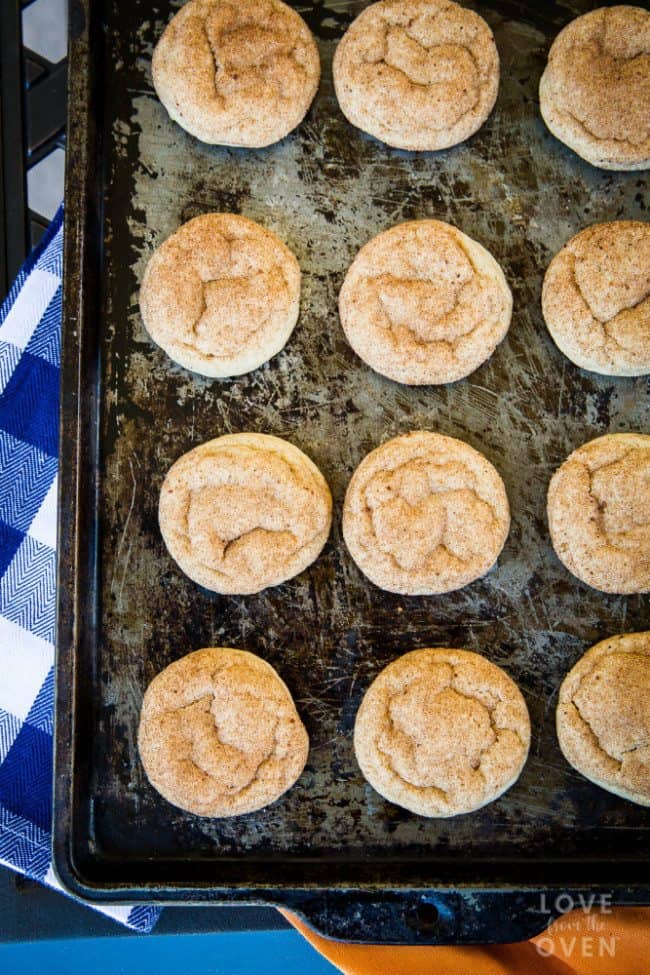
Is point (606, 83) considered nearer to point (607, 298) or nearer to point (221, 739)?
point (607, 298)

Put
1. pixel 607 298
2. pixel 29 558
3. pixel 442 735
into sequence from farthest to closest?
pixel 29 558, pixel 607 298, pixel 442 735

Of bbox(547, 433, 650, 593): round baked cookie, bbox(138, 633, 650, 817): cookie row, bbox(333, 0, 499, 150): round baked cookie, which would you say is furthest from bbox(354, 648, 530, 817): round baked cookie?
bbox(333, 0, 499, 150): round baked cookie

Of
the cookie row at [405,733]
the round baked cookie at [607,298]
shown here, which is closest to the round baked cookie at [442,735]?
the cookie row at [405,733]

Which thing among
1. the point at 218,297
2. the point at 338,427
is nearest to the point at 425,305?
the point at 338,427

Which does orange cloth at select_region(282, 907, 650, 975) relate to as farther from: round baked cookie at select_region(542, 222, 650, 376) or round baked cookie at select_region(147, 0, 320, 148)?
round baked cookie at select_region(147, 0, 320, 148)

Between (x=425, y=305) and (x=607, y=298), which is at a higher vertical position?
(x=425, y=305)

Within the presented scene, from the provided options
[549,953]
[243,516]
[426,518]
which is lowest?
[549,953]
